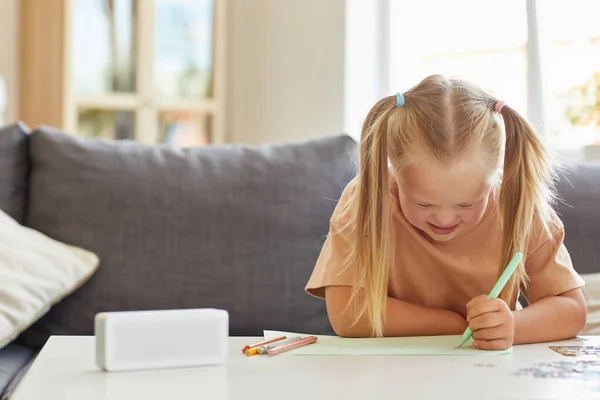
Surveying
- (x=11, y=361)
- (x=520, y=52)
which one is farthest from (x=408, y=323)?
(x=520, y=52)

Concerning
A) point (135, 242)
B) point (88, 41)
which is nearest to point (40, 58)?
point (88, 41)

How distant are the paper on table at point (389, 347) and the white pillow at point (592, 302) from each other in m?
0.46

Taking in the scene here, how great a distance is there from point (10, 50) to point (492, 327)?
2.86m

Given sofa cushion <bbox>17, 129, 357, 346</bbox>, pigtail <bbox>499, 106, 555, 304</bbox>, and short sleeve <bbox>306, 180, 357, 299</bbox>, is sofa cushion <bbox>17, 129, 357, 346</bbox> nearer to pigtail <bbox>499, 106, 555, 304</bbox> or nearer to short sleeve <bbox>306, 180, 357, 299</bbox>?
short sleeve <bbox>306, 180, 357, 299</bbox>

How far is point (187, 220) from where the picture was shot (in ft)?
5.82

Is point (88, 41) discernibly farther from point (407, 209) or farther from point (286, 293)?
point (407, 209)

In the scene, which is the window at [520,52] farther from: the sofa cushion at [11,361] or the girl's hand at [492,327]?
the sofa cushion at [11,361]

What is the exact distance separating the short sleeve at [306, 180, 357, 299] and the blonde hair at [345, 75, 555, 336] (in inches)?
0.9

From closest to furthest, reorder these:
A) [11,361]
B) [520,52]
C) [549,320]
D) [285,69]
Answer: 1. [549,320]
2. [11,361]
3. [520,52]
4. [285,69]

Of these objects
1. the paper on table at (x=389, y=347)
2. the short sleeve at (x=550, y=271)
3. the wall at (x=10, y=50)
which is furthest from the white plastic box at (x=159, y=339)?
the wall at (x=10, y=50)

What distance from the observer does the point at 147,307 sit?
1.71m

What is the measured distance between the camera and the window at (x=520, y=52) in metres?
2.78

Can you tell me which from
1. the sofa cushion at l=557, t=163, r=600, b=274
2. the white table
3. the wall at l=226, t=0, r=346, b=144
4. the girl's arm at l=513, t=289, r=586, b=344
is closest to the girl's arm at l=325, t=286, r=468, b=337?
Answer: the girl's arm at l=513, t=289, r=586, b=344

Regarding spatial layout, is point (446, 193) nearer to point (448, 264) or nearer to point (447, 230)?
point (447, 230)
